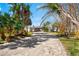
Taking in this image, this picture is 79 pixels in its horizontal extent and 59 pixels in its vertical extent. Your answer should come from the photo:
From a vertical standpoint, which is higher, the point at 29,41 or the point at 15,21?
the point at 15,21

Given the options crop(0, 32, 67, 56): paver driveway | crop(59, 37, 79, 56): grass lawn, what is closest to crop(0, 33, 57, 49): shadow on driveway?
crop(0, 32, 67, 56): paver driveway

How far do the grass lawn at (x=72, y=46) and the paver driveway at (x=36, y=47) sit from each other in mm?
43

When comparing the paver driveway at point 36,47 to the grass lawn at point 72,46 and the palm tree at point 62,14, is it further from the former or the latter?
the palm tree at point 62,14

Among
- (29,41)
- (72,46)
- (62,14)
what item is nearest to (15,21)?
(29,41)

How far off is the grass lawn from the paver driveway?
4 centimetres

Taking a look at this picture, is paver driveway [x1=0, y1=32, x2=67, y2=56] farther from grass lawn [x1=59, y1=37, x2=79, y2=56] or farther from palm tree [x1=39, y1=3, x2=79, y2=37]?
palm tree [x1=39, y1=3, x2=79, y2=37]

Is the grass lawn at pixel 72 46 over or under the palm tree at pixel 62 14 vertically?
under

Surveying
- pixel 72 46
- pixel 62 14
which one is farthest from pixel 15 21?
pixel 72 46

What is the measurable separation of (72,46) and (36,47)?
1.14 feet

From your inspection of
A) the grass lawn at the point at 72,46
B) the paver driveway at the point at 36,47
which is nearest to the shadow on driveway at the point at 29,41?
the paver driveway at the point at 36,47

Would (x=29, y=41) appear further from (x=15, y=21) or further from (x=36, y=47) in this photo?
(x=15, y=21)

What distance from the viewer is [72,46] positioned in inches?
97.0

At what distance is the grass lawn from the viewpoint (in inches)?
96.1

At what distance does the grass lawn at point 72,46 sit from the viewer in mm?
2441
